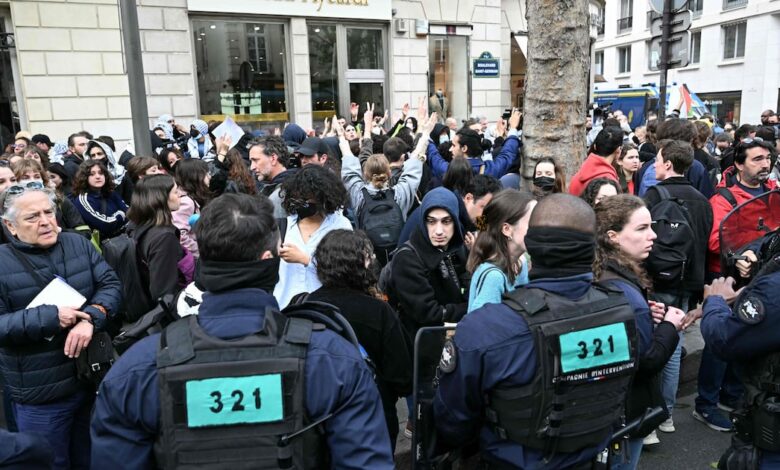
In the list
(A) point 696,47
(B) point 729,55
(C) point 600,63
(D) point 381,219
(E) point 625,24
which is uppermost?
(E) point 625,24

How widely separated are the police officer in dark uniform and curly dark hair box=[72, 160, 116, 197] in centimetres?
497

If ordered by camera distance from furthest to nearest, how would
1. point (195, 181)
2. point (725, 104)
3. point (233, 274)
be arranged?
point (725, 104)
point (195, 181)
point (233, 274)

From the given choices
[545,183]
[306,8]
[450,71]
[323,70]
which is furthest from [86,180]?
[450,71]

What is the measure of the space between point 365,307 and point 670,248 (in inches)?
86.0

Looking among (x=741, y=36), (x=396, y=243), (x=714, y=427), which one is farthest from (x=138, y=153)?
(x=741, y=36)

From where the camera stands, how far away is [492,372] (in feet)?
6.77

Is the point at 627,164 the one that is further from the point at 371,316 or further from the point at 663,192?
the point at 371,316

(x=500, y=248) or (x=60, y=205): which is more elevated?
(x=60, y=205)

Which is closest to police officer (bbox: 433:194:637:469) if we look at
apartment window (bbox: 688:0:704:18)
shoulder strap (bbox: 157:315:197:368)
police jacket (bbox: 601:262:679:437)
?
police jacket (bbox: 601:262:679:437)

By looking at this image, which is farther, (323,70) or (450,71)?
(450,71)

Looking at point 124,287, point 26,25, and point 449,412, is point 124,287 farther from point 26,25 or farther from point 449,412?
point 26,25

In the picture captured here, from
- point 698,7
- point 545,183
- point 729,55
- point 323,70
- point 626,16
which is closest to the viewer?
point 545,183

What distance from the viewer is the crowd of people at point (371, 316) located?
5.66ft

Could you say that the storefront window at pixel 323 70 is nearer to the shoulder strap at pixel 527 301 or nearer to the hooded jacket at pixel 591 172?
the hooded jacket at pixel 591 172
